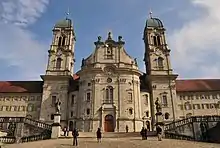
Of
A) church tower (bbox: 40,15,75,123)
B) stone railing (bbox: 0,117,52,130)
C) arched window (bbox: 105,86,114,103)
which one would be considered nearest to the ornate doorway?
arched window (bbox: 105,86,114,103)

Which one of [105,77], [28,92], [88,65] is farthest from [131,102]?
[28,92]

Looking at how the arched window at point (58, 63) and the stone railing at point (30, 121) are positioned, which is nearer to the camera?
the stone railing at point (30, 121)

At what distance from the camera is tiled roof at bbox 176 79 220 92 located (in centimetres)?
5125

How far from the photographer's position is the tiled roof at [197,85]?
5125 centimetres

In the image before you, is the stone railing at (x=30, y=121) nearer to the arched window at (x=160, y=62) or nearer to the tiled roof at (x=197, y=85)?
the arched window at (x=160, y=62)

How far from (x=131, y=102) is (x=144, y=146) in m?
24.9

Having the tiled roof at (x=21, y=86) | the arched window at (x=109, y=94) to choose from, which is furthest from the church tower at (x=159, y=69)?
the tiled roof at (x=21, y=86)

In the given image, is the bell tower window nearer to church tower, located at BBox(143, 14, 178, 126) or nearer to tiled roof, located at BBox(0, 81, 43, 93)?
church tower, located at BBox(143, 14, 178, 126)

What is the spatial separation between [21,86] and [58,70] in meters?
9.74

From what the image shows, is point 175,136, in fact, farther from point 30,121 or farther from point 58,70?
point 58,70

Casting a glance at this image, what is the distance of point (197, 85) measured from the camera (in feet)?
174

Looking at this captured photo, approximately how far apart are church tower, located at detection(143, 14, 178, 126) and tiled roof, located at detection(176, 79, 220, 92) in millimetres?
4268

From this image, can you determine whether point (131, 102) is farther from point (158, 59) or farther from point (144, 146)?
point (144, 146)

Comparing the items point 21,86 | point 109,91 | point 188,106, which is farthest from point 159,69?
point 21,86
